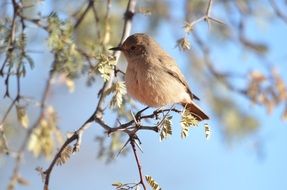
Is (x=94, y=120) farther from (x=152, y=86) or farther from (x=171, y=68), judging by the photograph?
(x=171, y=68)

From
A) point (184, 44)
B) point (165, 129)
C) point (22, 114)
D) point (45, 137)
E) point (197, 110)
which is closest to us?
point (165, 129)

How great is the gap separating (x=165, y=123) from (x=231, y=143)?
13.6 ft

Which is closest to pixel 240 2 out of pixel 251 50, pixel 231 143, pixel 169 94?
pixel 251 50

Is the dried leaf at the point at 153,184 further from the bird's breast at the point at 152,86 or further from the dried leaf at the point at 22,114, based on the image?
the dried leaf at the point at 22,114

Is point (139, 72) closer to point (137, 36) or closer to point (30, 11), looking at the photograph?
point (137, 36)

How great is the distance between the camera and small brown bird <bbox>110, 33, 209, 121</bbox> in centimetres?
424

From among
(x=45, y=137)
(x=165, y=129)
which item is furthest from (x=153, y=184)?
(x=45, y=137)

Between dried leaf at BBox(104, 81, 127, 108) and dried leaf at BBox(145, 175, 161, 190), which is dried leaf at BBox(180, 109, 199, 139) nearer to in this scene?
dried leaf at BBox(145, 175, 161, 190)

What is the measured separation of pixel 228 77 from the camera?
6020 mm

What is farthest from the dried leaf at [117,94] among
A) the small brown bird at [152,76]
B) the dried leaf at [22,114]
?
the dried leaf at [22,114]

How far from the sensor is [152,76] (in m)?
4.35

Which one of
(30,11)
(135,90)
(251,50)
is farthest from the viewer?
(251,50)

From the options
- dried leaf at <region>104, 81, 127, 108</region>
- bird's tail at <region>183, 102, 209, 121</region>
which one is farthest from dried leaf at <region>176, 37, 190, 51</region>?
bird's tail at <region>183, 102, 209, 121</region>

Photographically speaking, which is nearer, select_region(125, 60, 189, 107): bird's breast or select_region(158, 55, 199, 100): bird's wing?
select_region(125, 60, 189, 107): bird's breast
